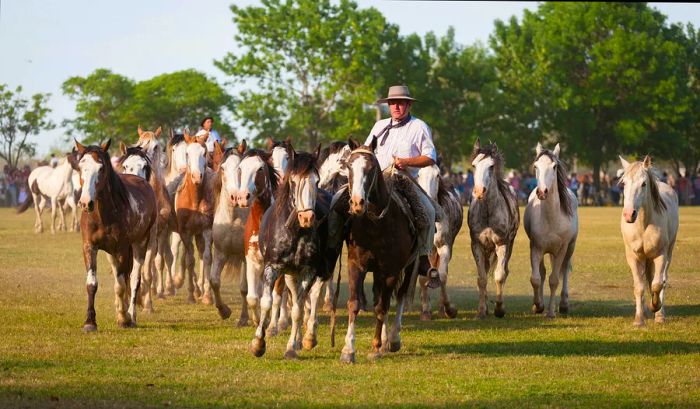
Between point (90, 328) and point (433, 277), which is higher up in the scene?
point (433, 277)

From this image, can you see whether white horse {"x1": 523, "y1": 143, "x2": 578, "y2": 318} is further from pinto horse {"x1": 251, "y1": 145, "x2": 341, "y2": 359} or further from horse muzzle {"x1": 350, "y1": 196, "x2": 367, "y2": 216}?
horse muzzle {"x1": 350, "y1": 196, "x2": 367, "y2": 216}

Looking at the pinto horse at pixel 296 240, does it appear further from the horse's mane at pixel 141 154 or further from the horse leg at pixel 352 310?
the horse's mane at pixel 141 154

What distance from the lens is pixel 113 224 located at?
13648 mm

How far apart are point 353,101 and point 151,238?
165 ft

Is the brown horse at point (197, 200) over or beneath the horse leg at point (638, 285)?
over

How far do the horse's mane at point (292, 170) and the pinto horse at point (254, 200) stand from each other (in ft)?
3.75

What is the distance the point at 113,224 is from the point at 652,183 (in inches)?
265

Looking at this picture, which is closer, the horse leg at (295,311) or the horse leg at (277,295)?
the horse leg at (295,311)

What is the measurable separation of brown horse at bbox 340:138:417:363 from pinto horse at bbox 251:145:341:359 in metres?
0.36

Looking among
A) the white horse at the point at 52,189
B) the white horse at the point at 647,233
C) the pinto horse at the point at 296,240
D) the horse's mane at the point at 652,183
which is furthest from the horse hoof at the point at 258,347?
the white horse at the point at 52,189

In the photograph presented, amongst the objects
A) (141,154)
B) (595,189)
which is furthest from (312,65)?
(141,154)

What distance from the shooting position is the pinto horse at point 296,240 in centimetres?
1096

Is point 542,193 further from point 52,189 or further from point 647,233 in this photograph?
point 52,189

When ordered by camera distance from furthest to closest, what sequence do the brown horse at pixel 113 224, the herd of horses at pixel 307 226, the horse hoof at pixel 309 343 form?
the brown horse at pixel 113 224 → the horse hoof at pixel 309 343 → the herd of horses at pixel 307 226
